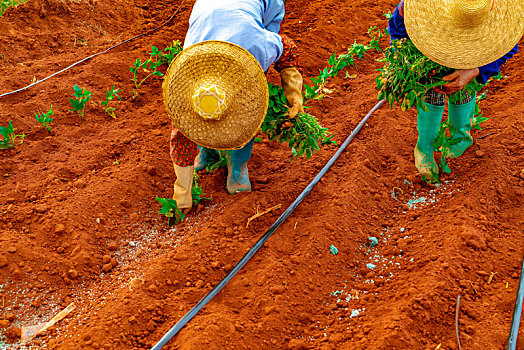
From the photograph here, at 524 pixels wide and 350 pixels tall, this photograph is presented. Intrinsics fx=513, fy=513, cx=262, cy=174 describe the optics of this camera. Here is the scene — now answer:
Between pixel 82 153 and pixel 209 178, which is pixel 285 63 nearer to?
pixel 209 178

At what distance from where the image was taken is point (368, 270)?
2596mm

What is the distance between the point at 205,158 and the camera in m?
3.31

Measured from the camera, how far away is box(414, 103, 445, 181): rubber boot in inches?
115

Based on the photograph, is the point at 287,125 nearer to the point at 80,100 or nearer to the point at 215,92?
the point at 215,92

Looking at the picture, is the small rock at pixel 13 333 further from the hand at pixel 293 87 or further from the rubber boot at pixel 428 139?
the rubber boot at pixel 428 139

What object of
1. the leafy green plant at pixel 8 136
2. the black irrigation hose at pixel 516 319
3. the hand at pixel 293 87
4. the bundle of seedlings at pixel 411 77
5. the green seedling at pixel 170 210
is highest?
the bundle of seedlings at pixel 411 77

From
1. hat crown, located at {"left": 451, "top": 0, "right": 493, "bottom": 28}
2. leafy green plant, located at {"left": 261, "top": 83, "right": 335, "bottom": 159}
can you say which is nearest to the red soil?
leafy green plant, located at {"left": 261, "top": 83, "right": 335, "bottom": 159}

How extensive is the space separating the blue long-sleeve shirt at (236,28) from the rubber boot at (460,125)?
3.74 feet

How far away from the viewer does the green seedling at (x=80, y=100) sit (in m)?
3.75

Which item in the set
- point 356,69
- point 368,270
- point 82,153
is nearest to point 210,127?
point 368,270

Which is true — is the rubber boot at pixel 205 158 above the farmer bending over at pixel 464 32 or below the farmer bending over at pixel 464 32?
below

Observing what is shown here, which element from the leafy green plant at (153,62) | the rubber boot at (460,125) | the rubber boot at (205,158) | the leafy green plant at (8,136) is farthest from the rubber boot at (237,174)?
the leafy green plant at (8,136)

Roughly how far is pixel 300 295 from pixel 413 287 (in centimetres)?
52

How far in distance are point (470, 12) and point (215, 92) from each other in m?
1.21
